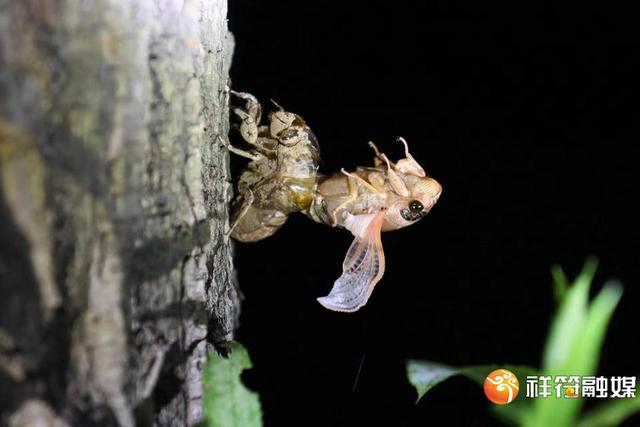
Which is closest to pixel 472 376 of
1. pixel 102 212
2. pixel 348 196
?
pixel 348 196

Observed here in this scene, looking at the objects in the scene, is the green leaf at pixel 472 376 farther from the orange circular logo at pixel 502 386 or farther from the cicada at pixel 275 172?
the cicada at pixel 275 172

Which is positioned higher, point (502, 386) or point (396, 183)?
point (396, 183)

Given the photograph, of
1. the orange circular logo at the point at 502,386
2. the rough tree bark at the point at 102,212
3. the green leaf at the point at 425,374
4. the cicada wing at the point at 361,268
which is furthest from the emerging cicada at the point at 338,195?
the rough tree bark at the point at 102,212

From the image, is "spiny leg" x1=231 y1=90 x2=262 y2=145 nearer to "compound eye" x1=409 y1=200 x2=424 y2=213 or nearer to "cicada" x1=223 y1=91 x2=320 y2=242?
"cicada" x1=223 y1=91 x2=320 y2=242

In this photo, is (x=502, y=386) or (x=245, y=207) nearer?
(x=502, y=386)

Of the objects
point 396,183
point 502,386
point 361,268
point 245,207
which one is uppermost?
point 396,183

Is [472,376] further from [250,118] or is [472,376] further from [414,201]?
[250,118]

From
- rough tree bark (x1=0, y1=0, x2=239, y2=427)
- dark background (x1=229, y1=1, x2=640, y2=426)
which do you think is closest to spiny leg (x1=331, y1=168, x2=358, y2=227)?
dark background (x1=229, y1=1, x2=640, y2=426)

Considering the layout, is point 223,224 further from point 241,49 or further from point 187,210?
point 241,49
